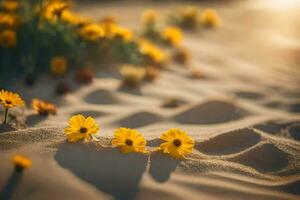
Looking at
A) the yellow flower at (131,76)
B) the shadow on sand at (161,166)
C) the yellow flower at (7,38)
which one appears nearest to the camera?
the shadow on sand at (161,166)

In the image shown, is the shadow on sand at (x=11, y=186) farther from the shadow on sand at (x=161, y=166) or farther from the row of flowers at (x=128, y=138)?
the shadow on sand at (x=161, y=166)

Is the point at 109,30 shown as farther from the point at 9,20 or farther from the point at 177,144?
the point at 177,144

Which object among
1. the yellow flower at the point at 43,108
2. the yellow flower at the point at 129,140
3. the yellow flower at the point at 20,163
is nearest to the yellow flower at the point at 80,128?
the yellow flower at the point at 129,140

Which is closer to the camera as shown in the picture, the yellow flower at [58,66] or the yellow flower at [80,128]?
the yellow flower at [80,128]

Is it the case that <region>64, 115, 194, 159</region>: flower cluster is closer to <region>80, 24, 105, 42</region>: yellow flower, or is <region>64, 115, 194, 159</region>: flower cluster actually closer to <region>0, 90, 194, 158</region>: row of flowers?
<region>0, 90, 194, 158</region>: row of flowers

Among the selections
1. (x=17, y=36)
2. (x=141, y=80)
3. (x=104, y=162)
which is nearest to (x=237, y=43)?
(x=141, y=80)

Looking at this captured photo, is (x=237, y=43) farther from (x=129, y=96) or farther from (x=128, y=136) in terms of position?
(x=128, y=136)

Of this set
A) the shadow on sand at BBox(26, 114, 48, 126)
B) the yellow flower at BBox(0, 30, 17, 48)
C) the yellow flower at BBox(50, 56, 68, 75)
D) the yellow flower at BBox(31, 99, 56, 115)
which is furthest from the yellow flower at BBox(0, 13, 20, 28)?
the shadow on sand at BBox(26, 114, 48, 126)
